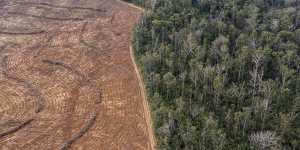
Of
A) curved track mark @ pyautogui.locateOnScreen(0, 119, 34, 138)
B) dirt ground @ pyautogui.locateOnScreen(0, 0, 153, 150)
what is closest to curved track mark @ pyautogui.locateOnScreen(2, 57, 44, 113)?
dirt ground @ pyautogui.locateOnScreen(0, 0, 153, 150)

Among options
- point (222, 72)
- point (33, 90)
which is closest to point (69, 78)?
point (33, 90)

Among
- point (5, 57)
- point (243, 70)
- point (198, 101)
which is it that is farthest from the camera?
point (5, 57)

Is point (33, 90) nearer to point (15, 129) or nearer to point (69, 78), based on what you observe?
point (69, 78)

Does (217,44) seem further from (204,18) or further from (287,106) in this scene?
(287,106)

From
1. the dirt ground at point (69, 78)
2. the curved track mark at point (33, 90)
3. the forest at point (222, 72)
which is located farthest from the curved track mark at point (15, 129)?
the forest at point (222, 72)

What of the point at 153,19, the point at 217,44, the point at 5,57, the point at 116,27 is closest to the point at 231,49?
the point at 217,44

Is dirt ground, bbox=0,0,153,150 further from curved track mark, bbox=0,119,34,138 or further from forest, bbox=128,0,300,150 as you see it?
forest, bbox=128,0,300,150
